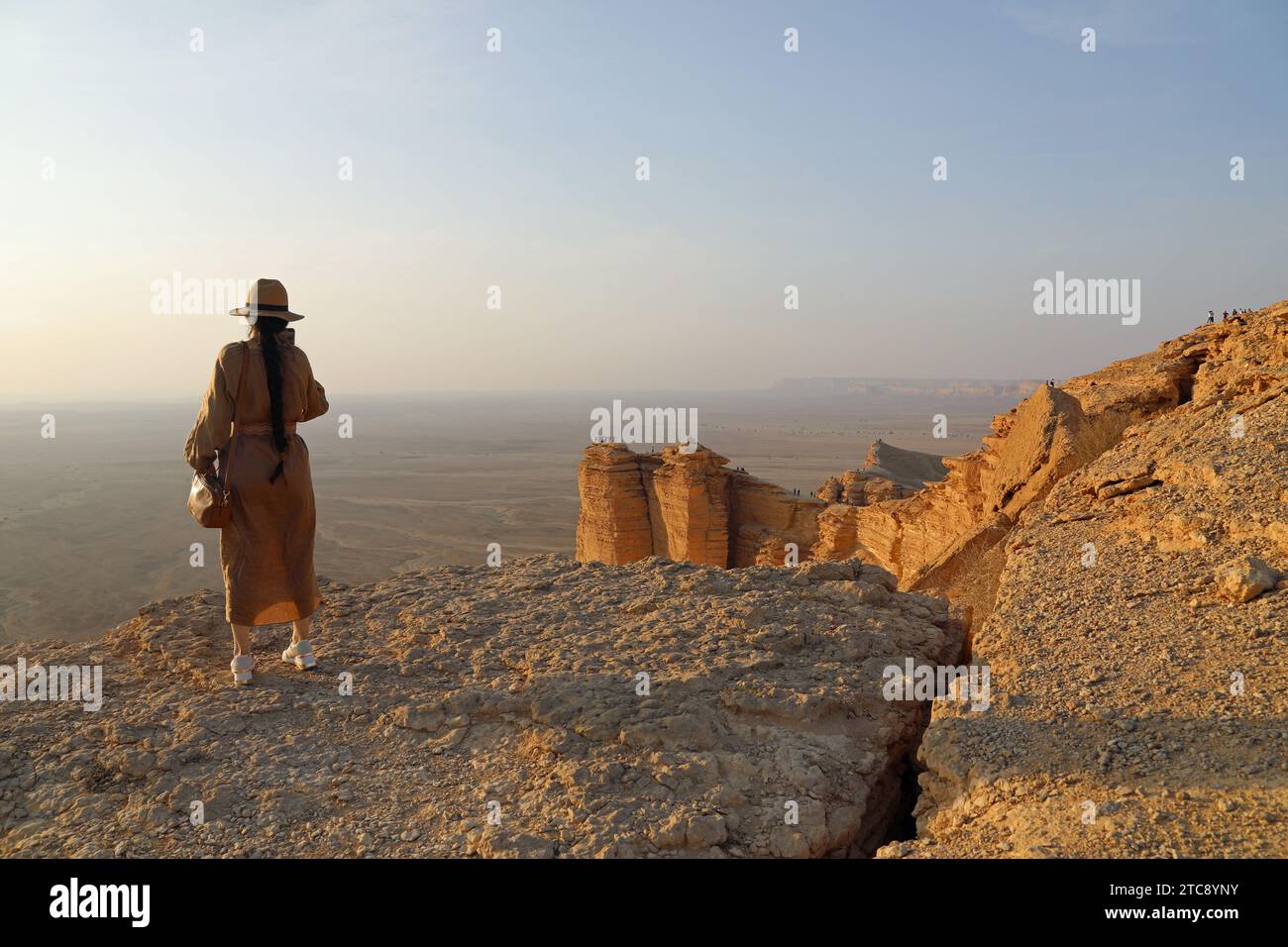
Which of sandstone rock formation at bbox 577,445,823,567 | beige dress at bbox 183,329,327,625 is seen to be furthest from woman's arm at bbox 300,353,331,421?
sandstone rock formation at bbox 577,445,823,567

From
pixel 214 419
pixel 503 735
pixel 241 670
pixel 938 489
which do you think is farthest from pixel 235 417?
pixel 938 489

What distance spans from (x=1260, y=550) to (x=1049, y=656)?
4.98ft

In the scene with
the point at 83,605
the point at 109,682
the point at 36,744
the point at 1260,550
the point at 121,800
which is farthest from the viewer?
the point at 83,605

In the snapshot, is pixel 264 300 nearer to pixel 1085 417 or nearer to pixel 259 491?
pixel 259 491

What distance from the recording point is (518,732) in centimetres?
432

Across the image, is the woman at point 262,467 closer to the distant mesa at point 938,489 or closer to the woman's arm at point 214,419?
the woman's arm at point 214,419

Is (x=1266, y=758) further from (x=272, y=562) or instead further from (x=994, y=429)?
(x=994, y=429)

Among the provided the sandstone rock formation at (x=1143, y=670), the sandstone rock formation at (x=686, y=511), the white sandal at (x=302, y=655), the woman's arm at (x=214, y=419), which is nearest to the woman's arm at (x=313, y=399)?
the woman's arm at (x=214, y=419)

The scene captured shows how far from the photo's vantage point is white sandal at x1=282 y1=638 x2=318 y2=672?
5.36 m

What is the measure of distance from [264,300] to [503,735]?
3.35m

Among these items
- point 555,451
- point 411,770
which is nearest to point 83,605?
point 411,770

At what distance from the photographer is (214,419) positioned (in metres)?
5.11

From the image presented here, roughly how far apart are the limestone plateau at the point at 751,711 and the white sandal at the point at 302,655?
0.14 meters

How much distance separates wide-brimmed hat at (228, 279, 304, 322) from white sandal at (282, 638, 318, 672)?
232 centimetres
